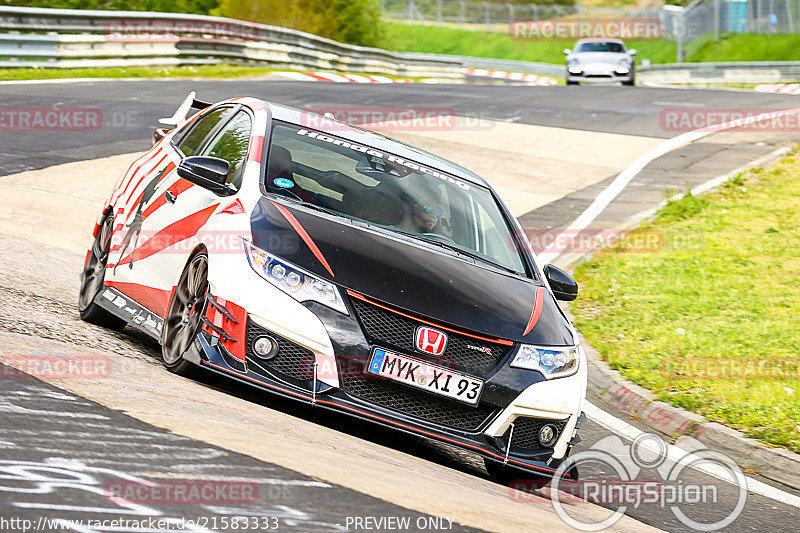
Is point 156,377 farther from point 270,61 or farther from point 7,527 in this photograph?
point 270,61

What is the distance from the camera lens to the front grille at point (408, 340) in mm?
5363

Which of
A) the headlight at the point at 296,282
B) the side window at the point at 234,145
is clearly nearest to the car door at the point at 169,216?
the side window at the point at 234,145

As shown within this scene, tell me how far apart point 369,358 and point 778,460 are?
10.3 feet

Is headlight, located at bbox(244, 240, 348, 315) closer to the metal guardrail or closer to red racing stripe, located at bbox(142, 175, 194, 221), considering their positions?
red racing stripe, located at bbox(142, 175, 194, 221)

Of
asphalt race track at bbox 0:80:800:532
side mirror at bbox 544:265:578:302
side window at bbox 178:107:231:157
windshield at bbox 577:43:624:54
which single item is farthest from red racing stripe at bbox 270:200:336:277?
windshield at bbox 577:43:624:54

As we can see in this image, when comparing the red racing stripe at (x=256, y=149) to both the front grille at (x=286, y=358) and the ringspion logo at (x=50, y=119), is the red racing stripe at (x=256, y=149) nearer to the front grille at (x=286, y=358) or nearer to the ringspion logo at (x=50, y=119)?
the front grille at (x=286, y=358)

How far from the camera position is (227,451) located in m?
4.42

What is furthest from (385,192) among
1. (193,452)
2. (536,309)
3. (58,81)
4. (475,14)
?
(475,14)

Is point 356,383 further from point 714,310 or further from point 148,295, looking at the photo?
point 714,310

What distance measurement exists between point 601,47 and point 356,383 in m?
32.7

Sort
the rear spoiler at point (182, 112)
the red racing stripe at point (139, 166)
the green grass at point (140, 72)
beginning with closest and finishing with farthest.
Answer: the red racing stripe at point (139, 166) < the rear spoiler at point (182, 112) < the green grass at point (140, 72)

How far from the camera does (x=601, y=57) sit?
114 feet

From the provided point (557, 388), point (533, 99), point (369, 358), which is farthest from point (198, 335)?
point (533, 99)

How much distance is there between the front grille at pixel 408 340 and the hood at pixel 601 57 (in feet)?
99.0
